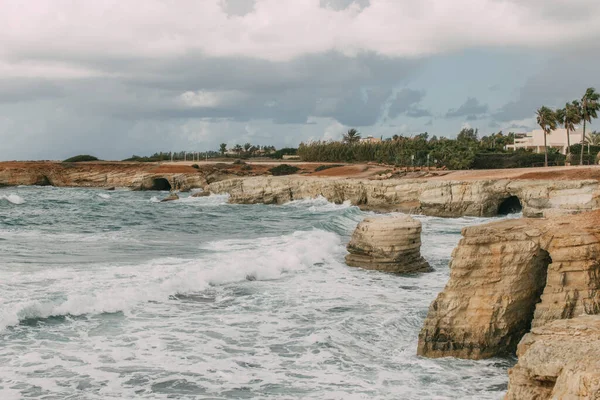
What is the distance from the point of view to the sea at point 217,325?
32.1 feet

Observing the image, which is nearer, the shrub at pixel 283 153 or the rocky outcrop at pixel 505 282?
the rocky outcrop at pixel 505 282

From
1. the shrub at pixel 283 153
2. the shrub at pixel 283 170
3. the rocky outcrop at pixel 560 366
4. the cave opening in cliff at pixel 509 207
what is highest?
the shrub at pixel 283 153

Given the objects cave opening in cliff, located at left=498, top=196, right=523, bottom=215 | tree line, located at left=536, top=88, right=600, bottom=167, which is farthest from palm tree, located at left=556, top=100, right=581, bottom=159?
cave opening in cliff, located at left=498, top=196, right=523, bottom=215

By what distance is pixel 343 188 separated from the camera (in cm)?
5116

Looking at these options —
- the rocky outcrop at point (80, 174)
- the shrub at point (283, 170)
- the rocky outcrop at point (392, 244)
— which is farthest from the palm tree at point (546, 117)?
the rocky outcrop at point (392, 244)

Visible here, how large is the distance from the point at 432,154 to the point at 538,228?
69545 millimetres

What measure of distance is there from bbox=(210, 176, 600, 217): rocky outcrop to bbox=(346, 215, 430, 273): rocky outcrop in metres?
12.0

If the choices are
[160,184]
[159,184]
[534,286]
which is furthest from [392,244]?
[160,184]

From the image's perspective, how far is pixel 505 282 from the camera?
34.4 feet

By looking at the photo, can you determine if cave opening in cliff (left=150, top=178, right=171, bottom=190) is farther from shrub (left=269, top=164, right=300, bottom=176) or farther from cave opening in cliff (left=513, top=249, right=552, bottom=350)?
cave opening in cliff (left=513, top=249, right=552, bottom=350)

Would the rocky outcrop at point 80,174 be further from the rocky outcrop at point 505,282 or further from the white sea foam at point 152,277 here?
the rocky outcrop at point 505,282

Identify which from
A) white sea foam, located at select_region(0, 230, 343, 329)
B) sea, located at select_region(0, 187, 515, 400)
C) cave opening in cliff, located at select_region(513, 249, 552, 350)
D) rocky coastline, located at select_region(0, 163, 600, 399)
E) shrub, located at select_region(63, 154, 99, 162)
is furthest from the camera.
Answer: shrub, located at select_region(63, 154, 99, 162)

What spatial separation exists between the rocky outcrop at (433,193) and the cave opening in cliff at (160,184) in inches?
993

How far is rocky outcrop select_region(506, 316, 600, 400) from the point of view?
585 centimetres
